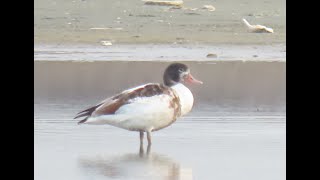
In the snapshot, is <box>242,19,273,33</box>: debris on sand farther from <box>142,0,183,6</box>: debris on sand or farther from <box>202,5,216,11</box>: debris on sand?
<box>142,0,183,6</box>: debris on sand

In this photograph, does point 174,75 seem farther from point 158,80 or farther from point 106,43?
point 106,43

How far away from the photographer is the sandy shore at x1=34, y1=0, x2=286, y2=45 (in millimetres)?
23359

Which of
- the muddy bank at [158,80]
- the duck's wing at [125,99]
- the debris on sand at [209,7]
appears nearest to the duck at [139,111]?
the duck's wing at [125,99]

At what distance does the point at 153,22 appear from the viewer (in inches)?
1006

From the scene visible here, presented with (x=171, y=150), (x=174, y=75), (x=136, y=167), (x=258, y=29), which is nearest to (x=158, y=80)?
(x=174, y=75)

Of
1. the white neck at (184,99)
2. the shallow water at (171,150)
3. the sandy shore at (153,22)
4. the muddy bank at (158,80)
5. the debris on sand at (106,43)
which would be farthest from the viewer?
the sandy shore at (153,22)

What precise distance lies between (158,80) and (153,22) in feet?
28.2

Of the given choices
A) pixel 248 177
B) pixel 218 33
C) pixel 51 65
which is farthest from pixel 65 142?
pixel 218 33

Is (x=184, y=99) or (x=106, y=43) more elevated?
(x=184, y=99)

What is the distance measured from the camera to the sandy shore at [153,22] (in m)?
23.4

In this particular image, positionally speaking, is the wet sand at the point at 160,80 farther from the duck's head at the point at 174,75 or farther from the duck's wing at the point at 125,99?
the duck's head at the point at 174,75

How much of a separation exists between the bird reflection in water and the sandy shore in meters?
12.7

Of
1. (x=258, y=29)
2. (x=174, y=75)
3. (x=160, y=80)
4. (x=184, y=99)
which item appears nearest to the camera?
(x=184, y=99)

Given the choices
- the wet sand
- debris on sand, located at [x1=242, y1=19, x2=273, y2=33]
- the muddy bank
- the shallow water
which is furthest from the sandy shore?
the shallow water
